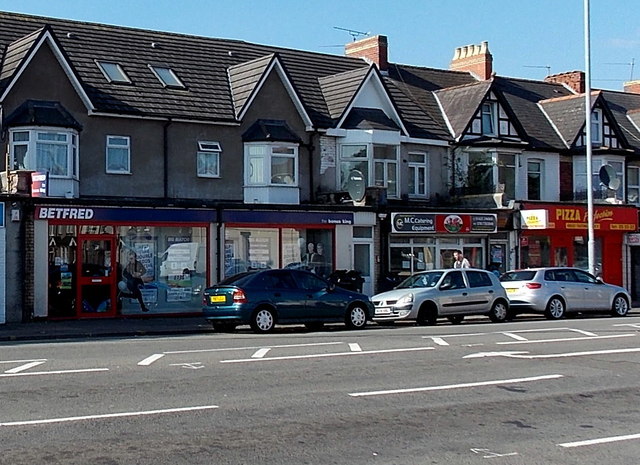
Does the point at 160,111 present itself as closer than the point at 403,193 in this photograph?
Yes

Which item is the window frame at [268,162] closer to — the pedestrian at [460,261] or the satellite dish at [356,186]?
the satellite dish at [356,186]

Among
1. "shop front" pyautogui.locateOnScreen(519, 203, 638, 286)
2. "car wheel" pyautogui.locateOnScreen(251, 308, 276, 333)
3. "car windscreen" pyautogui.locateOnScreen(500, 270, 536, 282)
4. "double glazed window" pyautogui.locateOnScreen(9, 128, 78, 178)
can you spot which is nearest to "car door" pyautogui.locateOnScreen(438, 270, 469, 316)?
"car windscreen" pyautogui.locateOnScreen(500, 270, 536, 282)

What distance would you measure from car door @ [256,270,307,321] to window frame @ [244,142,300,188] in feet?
29.5

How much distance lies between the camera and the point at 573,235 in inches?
1453

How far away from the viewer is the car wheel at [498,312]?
25792mm

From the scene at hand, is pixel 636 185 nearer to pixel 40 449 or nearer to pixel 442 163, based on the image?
pixel 442 163

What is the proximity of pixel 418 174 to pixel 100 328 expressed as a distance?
619 inches

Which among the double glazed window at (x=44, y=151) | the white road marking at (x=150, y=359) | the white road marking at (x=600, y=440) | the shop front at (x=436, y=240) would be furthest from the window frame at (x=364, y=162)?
the white road marking at (x=600, y=440)

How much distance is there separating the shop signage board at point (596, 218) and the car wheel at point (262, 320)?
16.1 meters

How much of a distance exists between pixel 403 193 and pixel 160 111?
9.56m

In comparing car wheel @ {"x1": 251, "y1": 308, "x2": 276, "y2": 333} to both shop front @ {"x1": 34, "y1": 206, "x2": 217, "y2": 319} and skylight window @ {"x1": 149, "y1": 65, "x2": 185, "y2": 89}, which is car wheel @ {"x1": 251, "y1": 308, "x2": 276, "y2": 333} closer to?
shop front @ {"x1": 34, "y1": 206, "x2": 217, "y2": 319}

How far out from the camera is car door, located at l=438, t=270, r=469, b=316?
24.7 meters

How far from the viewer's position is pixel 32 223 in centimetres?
2491

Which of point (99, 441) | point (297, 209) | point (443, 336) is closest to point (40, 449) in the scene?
point (99, 441)
